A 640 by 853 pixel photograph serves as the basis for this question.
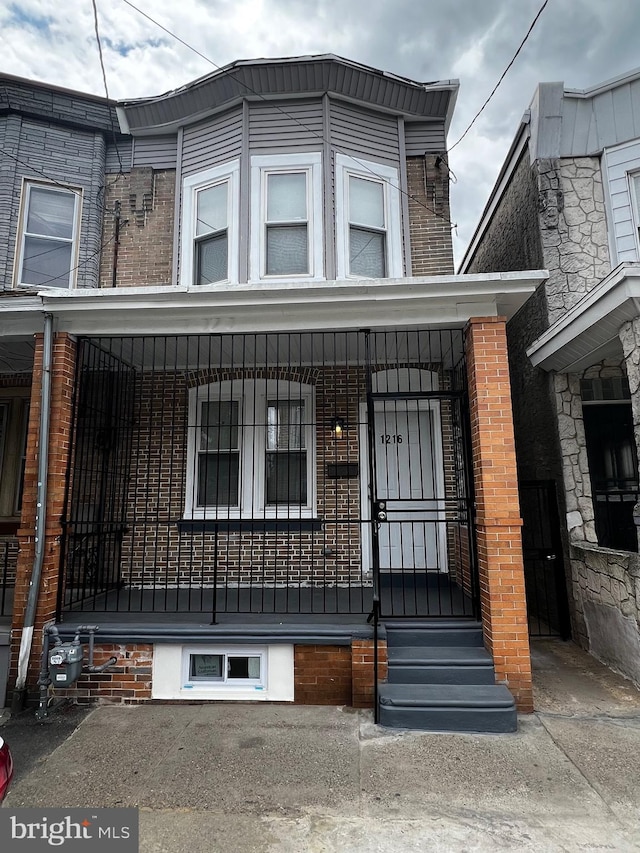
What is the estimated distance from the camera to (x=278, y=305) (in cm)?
432

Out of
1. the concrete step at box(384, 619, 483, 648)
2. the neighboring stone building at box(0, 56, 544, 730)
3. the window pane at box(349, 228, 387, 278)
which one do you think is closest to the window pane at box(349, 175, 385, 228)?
the neighboring stone building at box(0, 56, 544, 730)

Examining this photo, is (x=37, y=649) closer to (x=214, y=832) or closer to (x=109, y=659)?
(x=109, y=659)

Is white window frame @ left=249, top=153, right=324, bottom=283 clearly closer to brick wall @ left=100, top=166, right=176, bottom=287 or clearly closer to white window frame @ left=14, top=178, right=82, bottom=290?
brick wall @ left=100, top=166, right=176, bottom=287

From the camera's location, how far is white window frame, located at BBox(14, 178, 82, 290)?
21.6ft

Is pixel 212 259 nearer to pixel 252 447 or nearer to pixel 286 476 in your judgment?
pixel 252 447

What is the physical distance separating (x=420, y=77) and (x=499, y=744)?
7765 mm

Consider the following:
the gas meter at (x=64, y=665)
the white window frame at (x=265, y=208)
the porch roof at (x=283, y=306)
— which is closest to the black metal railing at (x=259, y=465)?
the porch roof at (x=283, y=306)

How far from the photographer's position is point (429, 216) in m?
6.50

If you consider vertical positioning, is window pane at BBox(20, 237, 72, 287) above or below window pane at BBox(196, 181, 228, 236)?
below

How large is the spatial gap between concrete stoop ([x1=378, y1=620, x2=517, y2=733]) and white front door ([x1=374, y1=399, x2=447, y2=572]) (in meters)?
1.64

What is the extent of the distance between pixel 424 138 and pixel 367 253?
2022 mm

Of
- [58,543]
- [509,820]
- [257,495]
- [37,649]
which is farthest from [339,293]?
[37,649]

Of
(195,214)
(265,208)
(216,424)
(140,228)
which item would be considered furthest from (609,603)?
(140,228)

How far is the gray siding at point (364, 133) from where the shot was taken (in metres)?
6.34
